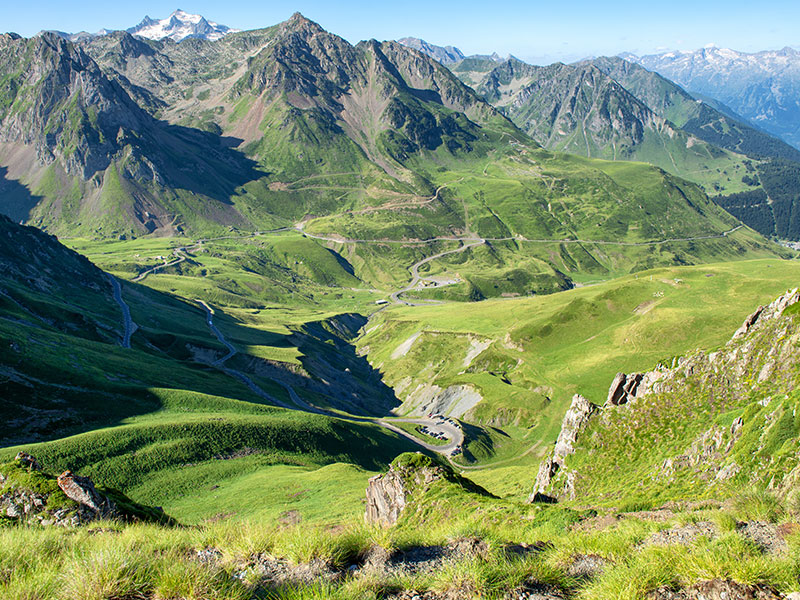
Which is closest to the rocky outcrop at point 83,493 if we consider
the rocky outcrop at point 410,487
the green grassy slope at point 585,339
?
the rocky outcrop at point 410,487

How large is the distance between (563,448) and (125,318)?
15657cm

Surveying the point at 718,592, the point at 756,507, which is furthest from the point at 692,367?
the point at 718,592

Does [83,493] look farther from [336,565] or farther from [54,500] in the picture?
[336,565]

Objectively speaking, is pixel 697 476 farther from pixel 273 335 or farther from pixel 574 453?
pixel 273 335

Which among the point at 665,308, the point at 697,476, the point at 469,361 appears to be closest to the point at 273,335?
the point at 469,361

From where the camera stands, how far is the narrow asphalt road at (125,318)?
141 metres

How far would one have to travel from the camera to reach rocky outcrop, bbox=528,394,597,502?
52066mm

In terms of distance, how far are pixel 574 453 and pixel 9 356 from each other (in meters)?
94.0

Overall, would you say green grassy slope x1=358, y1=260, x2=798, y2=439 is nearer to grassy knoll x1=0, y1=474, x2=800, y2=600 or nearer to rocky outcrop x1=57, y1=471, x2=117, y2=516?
rocky outcrop x1=57, y1=471, x2=117, y2=516

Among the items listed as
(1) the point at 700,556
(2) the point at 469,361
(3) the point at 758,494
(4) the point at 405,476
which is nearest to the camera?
(1) the point at 700,556

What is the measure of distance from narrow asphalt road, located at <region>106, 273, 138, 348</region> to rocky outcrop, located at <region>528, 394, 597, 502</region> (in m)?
122

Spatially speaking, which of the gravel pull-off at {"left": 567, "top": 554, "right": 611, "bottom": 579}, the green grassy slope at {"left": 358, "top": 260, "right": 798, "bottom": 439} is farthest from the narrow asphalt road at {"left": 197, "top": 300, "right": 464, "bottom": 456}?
the gravel pull-off at {"left": 567, "top": 554, "right": 611, "bottom": 579}

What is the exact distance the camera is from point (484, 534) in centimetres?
1321

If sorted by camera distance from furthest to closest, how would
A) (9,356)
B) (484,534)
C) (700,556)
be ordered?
(9,356), (484,534), (700,556)
